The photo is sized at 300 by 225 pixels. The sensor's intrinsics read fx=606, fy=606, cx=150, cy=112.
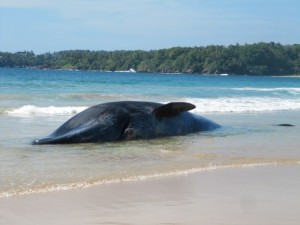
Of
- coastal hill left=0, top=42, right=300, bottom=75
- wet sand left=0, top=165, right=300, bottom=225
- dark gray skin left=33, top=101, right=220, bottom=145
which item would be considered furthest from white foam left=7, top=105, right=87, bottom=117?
coastal hill left=0, top=42, right=300, bottom=75

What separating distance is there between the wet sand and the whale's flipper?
3672 mm

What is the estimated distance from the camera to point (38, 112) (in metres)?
16.5

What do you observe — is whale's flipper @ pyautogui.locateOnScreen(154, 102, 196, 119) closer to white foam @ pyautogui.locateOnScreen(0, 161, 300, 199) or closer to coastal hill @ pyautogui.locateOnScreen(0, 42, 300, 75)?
white foam @ pyautogui.locateOnScreen(0, 161, 300, 199)

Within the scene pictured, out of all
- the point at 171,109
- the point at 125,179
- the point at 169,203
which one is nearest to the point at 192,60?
the point at 171,109

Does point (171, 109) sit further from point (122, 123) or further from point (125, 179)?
point (125, 179)

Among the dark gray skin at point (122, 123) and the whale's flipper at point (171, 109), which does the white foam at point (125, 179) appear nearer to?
the dark gray skin at point (122, 123)

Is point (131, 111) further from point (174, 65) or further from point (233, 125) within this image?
point (174, 65)

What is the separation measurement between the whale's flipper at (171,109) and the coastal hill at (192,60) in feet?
376

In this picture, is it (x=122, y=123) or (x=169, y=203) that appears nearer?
(x=169, y=203)

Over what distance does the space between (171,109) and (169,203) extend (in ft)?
17.2

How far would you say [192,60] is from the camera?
12769cm

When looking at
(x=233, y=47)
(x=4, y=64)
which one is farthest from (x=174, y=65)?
(x=4, y=64)

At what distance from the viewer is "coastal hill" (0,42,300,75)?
421 feet

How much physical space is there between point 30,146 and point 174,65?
118874 millimetres
